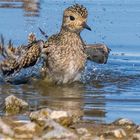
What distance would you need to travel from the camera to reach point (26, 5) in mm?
18672

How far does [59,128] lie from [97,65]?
5876mm

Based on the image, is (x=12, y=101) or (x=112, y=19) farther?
(x=112, y=19)

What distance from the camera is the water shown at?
31.0ft

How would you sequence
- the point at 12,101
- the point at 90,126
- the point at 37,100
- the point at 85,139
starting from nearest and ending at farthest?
the point at 85,139
the point at 90,126
the point at 12,101
the point at 37,100

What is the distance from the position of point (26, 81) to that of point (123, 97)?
2020 millimetres

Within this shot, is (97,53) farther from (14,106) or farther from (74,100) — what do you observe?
(14,106)

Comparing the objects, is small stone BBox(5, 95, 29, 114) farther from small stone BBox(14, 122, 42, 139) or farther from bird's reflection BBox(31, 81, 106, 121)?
small stone BBox(14, 122, 42, 139)

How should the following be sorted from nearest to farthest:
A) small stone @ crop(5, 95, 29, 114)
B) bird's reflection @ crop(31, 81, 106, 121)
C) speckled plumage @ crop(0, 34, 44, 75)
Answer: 1. small stone @ crop(5, 95, 29, 114)
2. bird's reflection @ crop(31, 81, 106, 121)
3. speckled plumage @ crop(0, 34, 44, 75)

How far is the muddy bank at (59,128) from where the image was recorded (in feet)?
23.7

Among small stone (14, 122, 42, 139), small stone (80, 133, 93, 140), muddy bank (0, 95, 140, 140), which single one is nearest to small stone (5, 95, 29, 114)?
muddy bank (0, 95, 140, 140)

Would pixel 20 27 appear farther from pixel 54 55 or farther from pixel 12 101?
pixel 12 101

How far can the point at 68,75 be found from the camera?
11430 mm

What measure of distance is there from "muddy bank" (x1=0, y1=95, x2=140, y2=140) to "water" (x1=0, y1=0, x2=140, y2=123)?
1.45 ft

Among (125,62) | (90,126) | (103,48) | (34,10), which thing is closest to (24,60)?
(103,48)
